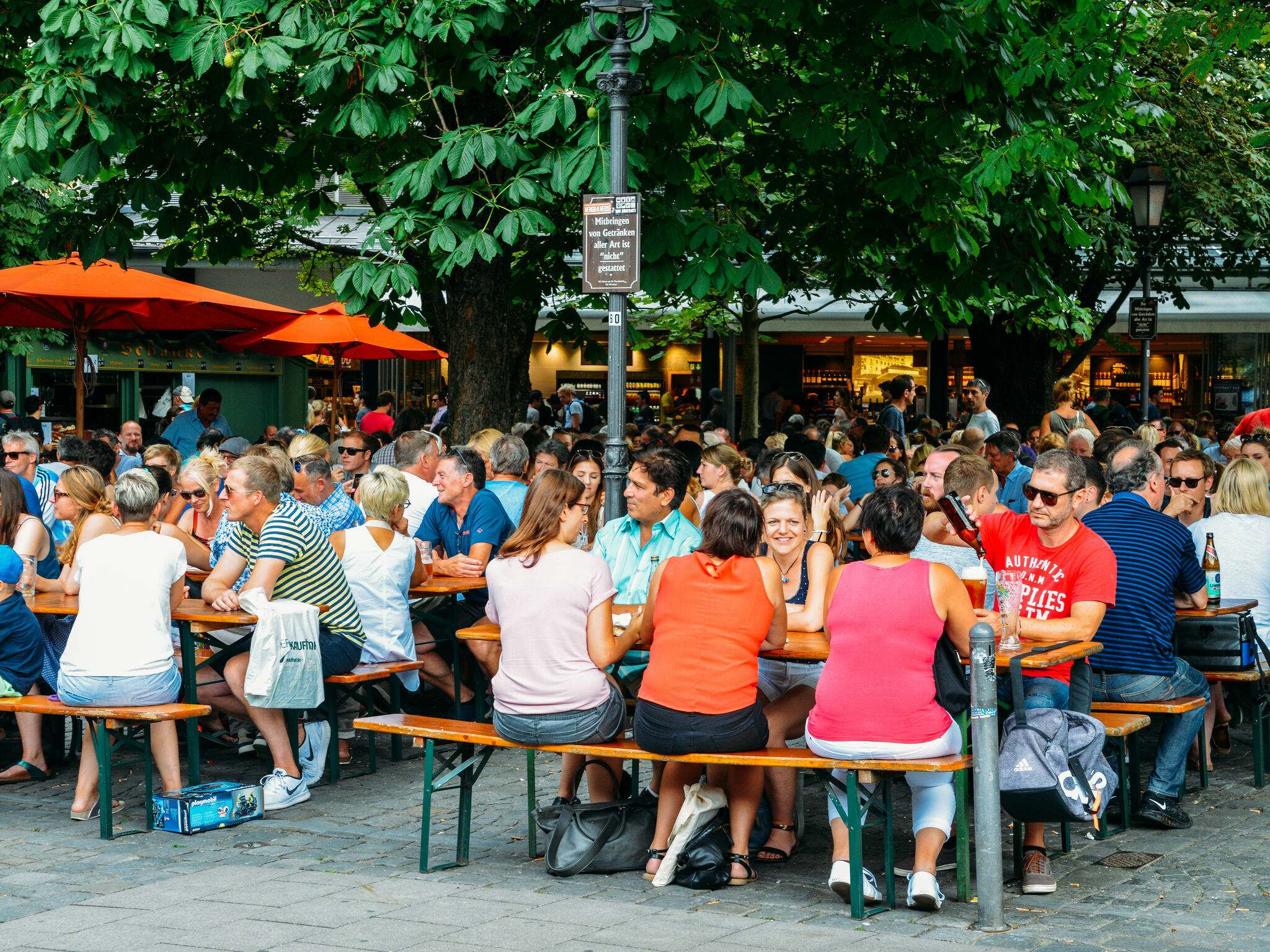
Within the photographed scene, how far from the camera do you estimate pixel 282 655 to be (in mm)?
6527

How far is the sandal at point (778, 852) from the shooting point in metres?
5.71

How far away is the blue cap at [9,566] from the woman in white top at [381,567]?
1557 millimetres

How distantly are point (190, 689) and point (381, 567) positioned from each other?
→ 1.13 m

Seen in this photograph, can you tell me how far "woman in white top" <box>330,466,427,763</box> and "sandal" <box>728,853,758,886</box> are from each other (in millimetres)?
2640

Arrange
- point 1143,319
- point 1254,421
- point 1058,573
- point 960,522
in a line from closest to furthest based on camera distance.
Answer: point 1058,573 < point 960,522 < point 1254,421 < point 1143,319

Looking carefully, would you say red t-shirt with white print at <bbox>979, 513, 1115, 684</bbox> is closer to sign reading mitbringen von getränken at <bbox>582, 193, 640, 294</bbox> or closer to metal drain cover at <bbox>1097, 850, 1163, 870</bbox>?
metal drain cover at <bbox>1097, 850, 1163, 870</bbox>

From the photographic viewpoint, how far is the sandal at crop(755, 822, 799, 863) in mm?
5715

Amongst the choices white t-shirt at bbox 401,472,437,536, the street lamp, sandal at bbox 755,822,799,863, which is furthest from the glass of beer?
white t-shirt at bbox 401,472,437,536

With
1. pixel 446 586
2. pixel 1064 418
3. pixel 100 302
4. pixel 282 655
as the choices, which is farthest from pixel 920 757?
pixel 100 302

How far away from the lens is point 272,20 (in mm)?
8266

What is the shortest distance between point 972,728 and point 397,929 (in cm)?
212

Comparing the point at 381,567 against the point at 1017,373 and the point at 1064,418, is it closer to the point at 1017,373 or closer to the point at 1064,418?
the point at 1064,418

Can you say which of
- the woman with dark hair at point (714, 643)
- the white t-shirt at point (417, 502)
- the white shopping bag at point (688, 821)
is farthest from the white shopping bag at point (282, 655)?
the white t-shirt at point (417, 502)

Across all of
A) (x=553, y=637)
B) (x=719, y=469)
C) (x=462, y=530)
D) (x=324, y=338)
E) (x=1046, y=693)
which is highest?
(x=324, y=338)
